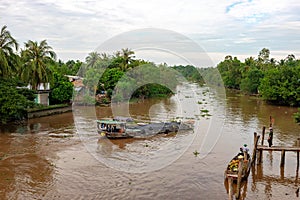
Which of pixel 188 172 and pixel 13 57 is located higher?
pixel 13 57

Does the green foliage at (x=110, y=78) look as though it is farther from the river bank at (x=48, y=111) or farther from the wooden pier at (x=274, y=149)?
the wooden pier at (x=274, y=149)

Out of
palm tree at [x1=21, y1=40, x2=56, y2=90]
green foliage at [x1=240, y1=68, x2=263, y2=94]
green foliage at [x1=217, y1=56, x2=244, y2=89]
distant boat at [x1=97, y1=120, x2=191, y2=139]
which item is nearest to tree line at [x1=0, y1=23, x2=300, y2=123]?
palm tree at [x1=21, y1=40, x2=56, y2=90]

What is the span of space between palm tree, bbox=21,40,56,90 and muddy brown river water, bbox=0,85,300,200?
4.11 meters

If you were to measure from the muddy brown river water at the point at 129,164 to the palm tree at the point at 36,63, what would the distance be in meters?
4.11

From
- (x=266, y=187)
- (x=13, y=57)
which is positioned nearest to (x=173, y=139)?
(x=266, y=187)

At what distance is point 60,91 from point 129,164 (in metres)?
16.6

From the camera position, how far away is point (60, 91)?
93.2ft

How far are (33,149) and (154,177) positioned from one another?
6846 mm

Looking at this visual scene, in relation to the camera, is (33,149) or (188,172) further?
(33,149)

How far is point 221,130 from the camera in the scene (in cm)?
2156

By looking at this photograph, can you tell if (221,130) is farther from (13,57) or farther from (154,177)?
(13,57)

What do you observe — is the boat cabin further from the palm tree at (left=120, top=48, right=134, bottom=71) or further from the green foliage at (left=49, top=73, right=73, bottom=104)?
the palm tree at (left=120, top=48, right=134, bottom=71)

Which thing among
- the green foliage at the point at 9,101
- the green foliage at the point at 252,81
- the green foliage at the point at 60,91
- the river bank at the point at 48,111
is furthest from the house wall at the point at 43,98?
the green foliage at the point at 252,81

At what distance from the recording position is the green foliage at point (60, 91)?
2827cm
